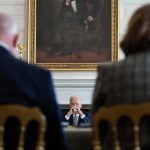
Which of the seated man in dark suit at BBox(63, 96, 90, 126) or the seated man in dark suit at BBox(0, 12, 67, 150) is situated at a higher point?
the seated man in dark suit at BBox(0, 12, 67, 150)

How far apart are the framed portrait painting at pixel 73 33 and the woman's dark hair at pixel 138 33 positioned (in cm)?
734

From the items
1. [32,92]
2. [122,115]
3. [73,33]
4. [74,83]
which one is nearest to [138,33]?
[122,115]

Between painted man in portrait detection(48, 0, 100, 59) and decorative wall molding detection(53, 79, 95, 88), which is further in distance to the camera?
painted man in portrait detection(48, 0, 100, 59)

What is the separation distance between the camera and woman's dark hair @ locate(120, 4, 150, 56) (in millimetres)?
2393

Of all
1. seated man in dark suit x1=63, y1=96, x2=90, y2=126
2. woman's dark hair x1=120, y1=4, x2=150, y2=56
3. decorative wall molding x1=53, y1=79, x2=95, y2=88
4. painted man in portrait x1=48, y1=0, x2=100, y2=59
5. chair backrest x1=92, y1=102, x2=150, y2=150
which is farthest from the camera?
painted man in portrait x1=48, y1=0, x2=100, y2=59

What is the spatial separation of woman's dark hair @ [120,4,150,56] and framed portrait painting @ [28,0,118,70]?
7342 mm

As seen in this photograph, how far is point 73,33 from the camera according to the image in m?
9.96

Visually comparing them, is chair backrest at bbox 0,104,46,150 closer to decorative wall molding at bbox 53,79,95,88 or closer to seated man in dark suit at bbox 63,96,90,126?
seated man in dark suit at bbox 63,96,90,126

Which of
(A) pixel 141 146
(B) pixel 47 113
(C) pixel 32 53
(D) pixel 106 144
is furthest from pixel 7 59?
(C) pixel 32 53

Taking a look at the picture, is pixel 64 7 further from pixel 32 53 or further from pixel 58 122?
pixel 58 122

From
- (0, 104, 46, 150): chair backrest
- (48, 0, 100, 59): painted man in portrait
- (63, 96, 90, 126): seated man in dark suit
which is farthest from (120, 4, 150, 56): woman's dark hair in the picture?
(48, 0, 100, 59): painted man in portrait

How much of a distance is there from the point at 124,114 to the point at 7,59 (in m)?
0.79

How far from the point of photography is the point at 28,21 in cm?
989

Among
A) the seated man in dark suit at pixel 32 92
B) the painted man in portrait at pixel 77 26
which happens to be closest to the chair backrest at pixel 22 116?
the seated man in dark suit at pixel 32 92
